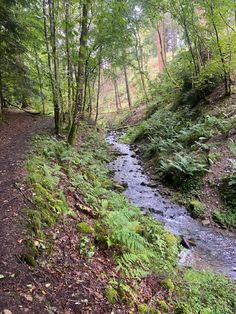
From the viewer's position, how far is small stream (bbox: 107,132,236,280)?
643cm

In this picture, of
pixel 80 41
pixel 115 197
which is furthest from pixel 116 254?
pixel 80 41

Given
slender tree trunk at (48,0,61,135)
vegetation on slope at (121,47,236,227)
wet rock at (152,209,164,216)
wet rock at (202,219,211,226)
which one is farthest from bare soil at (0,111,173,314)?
slender tree trunk at (48,0,61,135)

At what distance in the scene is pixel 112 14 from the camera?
10.1 meters

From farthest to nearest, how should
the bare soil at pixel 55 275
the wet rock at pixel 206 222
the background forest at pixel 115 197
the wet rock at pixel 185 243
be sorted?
the wet rock at pixel 206 222 → the wet rock at pixel 185 243 → the background forest at pixel 115 197 → the bare soil at pixel 55 275

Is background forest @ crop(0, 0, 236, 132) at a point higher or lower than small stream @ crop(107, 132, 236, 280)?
higher

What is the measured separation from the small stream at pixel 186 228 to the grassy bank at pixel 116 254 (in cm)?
57

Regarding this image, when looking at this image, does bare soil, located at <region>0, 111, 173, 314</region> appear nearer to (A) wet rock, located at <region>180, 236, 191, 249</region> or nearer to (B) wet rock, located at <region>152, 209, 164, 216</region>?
(A) wet rock, located at <region>180, 236, 191, 249</region>

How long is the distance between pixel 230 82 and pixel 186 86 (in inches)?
147

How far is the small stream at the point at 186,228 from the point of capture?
6.43m

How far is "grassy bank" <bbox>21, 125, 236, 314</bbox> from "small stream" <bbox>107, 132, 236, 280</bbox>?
57 cm

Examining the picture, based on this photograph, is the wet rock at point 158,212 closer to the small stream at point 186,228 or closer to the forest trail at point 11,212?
the small stream at point 186,228

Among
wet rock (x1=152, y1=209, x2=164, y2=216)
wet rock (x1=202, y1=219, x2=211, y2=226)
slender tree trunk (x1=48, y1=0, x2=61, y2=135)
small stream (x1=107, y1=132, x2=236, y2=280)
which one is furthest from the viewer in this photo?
slender tree trunk (x1=48, y1=0, x2=61, y2=135)

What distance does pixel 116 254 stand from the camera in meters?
4.72

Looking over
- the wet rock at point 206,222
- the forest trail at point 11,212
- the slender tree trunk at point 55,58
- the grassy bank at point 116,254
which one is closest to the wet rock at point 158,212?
the wet rock at point 206,222
